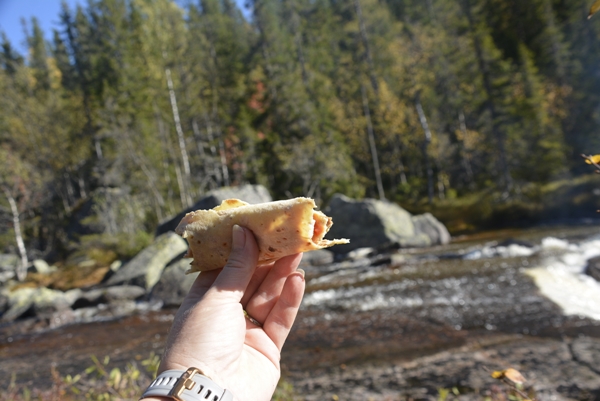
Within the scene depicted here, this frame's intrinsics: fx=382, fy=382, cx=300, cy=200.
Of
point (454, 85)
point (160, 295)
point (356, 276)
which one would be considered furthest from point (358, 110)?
point (160, 295)

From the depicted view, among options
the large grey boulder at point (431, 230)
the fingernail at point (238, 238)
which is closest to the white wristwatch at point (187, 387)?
the fingernail at point (238, 238)

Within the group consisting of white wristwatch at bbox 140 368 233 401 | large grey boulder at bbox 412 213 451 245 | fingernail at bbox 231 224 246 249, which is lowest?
large grey boulder at bbox 412 213 451 245

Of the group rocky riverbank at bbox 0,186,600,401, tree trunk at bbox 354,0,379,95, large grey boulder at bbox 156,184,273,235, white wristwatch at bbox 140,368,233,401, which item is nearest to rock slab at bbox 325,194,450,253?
rocky riverbank at bbox 0,186,600,401

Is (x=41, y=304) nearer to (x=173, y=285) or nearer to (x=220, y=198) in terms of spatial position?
(x=173, y=285)

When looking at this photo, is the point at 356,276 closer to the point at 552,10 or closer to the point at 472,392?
the point at 472,392

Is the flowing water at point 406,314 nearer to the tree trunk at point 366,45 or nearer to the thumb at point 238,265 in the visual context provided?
the thumb at point 238,265

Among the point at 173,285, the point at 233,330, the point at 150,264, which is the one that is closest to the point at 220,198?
the point at 150,264

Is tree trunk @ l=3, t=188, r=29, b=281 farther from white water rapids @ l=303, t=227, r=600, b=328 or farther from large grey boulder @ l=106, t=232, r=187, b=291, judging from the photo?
white water rapids @ l=303, t=227, r=600, b=328
